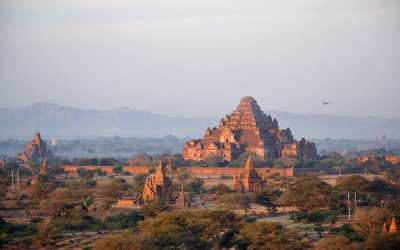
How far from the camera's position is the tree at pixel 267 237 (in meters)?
45.0

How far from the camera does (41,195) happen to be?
236 feet

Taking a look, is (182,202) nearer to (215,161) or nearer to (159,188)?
(159,188)

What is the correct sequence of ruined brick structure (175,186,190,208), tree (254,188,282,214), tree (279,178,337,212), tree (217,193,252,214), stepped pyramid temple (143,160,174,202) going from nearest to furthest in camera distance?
tree (279,178,337,212) → tree (217,193,252,214) → ruined brick structure (175,186,190,208) → tree (254,188,282,214) → stepped pyramid temple (143,160,174,202)

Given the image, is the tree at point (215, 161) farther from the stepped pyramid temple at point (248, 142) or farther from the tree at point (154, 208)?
the tree at point (154, 208)

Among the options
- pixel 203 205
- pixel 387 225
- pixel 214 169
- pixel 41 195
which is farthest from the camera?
pixel 214 169

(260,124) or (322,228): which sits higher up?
(260,124)

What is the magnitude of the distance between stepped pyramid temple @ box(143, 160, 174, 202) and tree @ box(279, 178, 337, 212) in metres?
7.71

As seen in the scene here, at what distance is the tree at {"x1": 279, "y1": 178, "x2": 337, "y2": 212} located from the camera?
6391cm

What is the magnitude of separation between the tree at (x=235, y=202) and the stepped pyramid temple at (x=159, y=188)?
3.81 m

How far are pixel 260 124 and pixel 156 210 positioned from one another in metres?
62.1

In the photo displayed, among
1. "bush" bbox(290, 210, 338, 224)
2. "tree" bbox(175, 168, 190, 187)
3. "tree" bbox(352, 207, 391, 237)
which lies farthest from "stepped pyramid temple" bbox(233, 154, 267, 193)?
"tree" bbox(352, 207, 391, 237)

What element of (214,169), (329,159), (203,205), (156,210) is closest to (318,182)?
(203,205)

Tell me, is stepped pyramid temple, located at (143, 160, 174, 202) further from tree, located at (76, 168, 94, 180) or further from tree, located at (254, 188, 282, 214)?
Answer: tree, located at (76, 168, 94, 180)

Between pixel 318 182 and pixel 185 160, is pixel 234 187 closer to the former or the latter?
pixel 318 182
